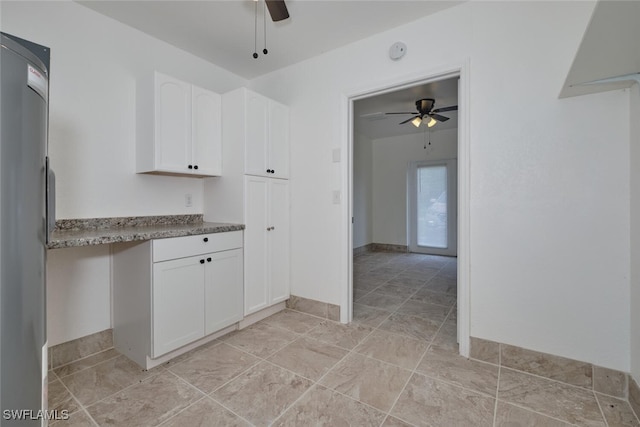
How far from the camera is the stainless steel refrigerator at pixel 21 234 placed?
80 centimetres

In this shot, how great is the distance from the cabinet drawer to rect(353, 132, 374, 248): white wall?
3.86 metres

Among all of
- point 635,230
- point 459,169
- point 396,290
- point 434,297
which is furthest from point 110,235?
point 434,297

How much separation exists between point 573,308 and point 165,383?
8.24 feet

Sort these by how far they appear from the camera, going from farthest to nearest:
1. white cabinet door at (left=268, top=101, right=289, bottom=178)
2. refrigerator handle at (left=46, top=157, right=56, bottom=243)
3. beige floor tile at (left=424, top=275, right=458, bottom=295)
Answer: beige floor tile at (left=424, top=275, right=458, bottom=295) → white cabinet door at (left=268, top=101, right=289, bottom=178) → refrigerator handle at (left=46, top=157, right=56, bottom=243)

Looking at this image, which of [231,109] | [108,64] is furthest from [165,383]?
[108,64]

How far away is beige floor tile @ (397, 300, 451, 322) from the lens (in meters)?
2.72

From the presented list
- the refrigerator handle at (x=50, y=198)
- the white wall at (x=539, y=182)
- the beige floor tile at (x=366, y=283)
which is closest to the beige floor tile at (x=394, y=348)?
the white wall at (x=539, y=182)

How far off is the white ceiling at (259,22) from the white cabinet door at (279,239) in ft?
4.17

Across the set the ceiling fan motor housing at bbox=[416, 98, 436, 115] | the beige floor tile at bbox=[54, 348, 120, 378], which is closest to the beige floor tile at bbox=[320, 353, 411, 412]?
the beige floor tile at bbox=[54, 348, 120, 378]

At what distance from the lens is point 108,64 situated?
2174mm

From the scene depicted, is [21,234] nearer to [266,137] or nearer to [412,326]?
[266,137]

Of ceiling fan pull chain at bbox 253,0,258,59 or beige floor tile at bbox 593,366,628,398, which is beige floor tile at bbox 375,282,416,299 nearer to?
beige floor tile at bbox 593,366,628,398

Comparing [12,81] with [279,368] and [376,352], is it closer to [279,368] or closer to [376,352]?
[279,368]

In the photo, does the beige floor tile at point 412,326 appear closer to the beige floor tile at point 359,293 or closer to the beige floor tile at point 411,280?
the beige floor tile at point 359,293
